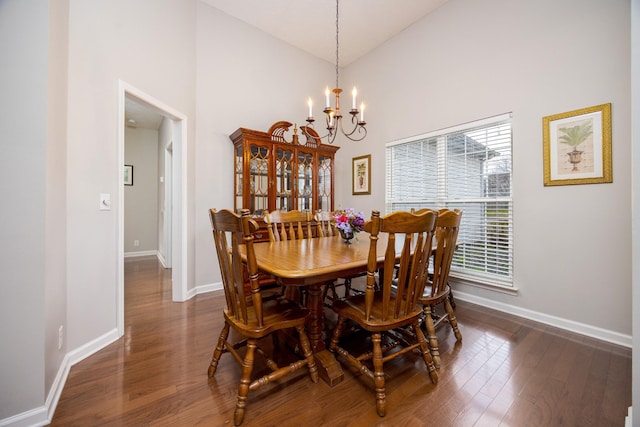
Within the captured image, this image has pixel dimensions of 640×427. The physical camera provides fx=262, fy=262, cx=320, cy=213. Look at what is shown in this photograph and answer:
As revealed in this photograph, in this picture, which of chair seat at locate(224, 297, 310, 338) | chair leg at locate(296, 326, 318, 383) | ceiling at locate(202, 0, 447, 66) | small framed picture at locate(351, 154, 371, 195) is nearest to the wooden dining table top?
chair seat at locate(224, 297, 310, 338)

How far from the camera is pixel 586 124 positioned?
2104 mm

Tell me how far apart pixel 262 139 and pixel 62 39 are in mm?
1877


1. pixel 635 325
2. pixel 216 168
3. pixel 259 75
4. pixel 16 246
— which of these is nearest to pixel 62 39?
pixel 16 246

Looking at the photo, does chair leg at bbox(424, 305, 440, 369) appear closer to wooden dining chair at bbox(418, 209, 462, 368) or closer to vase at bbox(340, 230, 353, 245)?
wooden dining chair at bbox(418, 209, 462, 368)

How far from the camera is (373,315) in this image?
4.79ft

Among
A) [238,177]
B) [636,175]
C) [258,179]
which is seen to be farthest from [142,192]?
[636,175]

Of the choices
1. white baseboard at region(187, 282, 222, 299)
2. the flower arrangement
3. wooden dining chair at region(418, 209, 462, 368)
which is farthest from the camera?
white baseboard at region(187, 282, 222, 299)

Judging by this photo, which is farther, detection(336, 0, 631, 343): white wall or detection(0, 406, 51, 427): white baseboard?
detection(336, 0, 631, 343): white wall

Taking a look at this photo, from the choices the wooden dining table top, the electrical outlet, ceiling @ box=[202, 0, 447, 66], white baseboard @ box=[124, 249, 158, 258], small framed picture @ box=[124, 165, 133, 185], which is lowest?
white baseboard @ box=[124, 249, 158, 258]

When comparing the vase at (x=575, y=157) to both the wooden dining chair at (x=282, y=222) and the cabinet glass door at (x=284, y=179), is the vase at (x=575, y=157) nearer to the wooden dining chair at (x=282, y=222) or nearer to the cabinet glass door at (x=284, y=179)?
the wooden dining chair at (x=282, y=222)

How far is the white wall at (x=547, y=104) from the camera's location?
1983mm

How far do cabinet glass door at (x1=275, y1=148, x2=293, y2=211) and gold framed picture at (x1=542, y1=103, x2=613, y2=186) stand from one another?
269cm

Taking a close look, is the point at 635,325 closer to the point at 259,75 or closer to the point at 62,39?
the point at 62,39

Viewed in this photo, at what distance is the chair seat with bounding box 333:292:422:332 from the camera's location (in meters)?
1.37
